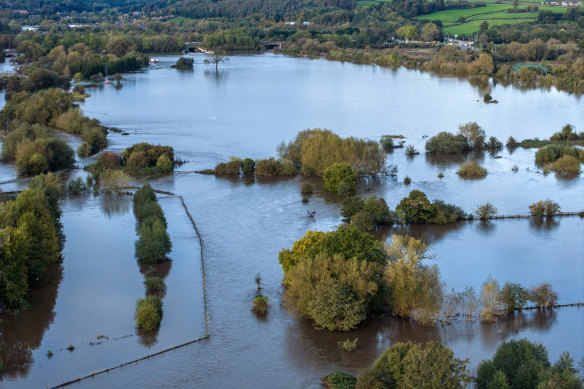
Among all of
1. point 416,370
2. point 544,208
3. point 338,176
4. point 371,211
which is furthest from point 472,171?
point 416,370

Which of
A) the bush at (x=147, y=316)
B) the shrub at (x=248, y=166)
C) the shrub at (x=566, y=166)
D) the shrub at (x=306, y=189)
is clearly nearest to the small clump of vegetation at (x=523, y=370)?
the bush at (x=147, y=316)

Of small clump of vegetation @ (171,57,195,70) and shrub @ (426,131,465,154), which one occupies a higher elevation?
small clump of vegetation @ (171,57,195,70)

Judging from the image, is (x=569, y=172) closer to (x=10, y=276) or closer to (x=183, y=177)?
(x=183, y=177)

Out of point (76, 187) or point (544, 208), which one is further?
point (76, 187)

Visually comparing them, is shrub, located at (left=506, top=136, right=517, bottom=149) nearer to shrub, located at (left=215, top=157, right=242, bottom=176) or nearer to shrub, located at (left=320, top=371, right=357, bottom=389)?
shrub, located at (left=215, top=157, right=242, bottom=176)

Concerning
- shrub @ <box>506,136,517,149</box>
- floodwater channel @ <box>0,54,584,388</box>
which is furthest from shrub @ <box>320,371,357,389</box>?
shrub @ <box>506,136,517,149</box>

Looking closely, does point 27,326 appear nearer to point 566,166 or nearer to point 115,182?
point 115,182
